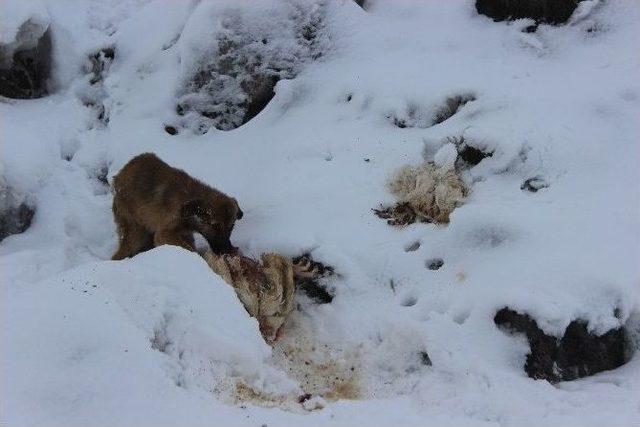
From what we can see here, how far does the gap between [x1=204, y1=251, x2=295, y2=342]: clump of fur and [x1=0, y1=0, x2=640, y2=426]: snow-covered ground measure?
0.19 meters

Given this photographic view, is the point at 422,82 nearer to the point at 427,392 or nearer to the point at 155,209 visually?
the point at 155,209

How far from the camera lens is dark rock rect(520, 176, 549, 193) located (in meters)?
5.75

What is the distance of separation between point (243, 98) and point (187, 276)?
3.67m

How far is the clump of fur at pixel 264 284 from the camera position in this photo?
5.16 meters

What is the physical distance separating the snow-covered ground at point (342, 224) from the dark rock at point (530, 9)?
18cm

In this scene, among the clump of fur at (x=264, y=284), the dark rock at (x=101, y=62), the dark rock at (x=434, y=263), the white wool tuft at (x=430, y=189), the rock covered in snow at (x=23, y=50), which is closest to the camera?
the clump of fur at (x=264, y=284)

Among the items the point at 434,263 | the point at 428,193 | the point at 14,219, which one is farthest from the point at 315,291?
the point at 14,219

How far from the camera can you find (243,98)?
7859 mm

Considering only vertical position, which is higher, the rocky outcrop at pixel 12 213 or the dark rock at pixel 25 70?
the dark rock at pixel 25 70

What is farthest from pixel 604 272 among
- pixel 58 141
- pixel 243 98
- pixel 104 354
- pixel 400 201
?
pixel 58 141

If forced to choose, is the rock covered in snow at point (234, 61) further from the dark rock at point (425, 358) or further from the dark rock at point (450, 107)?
the dark rock at point (425, 358)

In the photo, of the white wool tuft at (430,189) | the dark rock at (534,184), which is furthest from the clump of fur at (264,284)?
the dark rock at (534,184)

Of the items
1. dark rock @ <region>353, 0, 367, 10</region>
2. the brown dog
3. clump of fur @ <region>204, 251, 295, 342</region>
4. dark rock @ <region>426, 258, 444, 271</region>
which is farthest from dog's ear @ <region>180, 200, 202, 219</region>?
dark rock @ <region>353, 0, 367, 10</region>

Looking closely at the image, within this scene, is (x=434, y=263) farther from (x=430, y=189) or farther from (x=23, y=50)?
(x=23, y=50)
